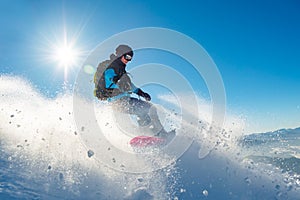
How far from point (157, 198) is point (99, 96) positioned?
3.58 meters

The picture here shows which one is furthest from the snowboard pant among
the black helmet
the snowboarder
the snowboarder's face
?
the black helmet

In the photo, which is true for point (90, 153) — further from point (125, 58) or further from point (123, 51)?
point (123, 51)

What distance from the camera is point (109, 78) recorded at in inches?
307

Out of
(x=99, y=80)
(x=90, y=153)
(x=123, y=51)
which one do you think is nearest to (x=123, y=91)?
(x=99, y=80)

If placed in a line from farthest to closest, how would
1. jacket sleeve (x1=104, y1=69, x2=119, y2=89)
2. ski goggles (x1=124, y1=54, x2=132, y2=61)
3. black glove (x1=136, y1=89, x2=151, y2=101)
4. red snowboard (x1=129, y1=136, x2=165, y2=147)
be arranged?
red snowboard (x1=129, y1=136, x2=165, y2=147) < black glove (x1=136, y1=89, x2=151, y2=101) < ski goggles (x1=124, y1=54, x2=132, y2=61) < jacket sleeve (x1=104, y1=69, x2=119, y2=89)

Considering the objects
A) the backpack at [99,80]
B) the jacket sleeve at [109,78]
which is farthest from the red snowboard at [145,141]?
the jacket sleeve at [109,78]

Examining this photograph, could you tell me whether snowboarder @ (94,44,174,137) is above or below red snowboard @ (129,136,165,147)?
above

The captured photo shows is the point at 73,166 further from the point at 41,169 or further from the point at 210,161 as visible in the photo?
the point at 210,161

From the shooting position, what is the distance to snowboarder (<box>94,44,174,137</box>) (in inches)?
309

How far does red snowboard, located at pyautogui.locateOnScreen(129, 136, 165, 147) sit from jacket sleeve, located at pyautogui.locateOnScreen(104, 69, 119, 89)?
1.97 m

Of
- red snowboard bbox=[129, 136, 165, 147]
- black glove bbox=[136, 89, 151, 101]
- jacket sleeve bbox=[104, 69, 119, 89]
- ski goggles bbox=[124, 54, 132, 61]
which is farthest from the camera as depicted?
red snowboard bbox=[129, 136, 165, 147]

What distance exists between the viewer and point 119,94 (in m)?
8.16

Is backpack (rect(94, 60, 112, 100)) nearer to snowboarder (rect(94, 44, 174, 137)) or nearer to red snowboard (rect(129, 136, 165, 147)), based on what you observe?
snowboarder (rect(94, 44, 174, 137))

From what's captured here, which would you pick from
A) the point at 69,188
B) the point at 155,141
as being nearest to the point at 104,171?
the point at 69,188
